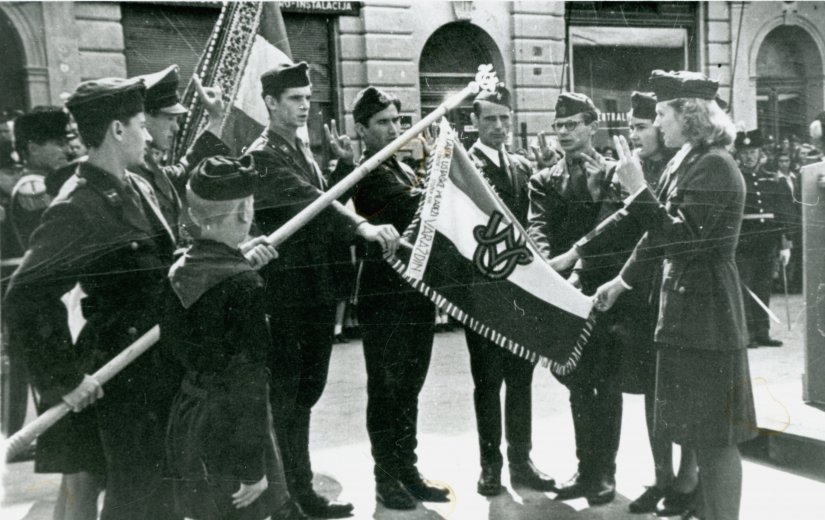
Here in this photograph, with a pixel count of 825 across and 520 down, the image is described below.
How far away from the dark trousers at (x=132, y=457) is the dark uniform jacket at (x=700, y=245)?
2001 mm

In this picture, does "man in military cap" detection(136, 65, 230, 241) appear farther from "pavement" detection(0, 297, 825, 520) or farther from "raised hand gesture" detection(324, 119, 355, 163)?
"pavement" detection(0, 297, 825, 520)

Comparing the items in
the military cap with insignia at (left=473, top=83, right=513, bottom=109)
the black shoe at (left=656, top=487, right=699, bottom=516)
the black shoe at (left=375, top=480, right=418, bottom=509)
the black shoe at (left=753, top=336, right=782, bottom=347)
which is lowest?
the black shoe at (left=656, top=487, right=699, bottom=516)

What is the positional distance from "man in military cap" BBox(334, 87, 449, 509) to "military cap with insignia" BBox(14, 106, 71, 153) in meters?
1.20

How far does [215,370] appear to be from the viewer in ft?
8.25

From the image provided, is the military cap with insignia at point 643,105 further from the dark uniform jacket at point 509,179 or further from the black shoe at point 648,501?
the black shoe at point 648,501

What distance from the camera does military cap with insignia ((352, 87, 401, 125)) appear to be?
11.0ft

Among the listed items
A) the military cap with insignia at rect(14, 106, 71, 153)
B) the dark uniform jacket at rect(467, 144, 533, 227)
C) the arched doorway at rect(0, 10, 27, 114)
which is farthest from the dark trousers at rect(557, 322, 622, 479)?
the arched doorway at rect(0, 10, 27, 114)

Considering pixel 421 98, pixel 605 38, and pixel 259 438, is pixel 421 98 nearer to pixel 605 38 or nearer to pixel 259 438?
pixel 605 38

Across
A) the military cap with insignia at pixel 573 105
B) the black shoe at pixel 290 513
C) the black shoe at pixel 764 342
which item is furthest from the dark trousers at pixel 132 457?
the black shoe at pixel 764 342

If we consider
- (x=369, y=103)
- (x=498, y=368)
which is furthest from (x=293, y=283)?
(x=498, y=368)

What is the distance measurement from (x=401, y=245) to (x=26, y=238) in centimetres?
147

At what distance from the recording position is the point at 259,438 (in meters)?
2.61

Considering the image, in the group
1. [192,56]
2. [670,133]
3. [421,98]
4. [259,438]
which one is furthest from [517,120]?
[259,438]

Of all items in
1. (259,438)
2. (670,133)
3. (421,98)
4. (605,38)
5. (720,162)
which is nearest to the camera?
(259,438)
